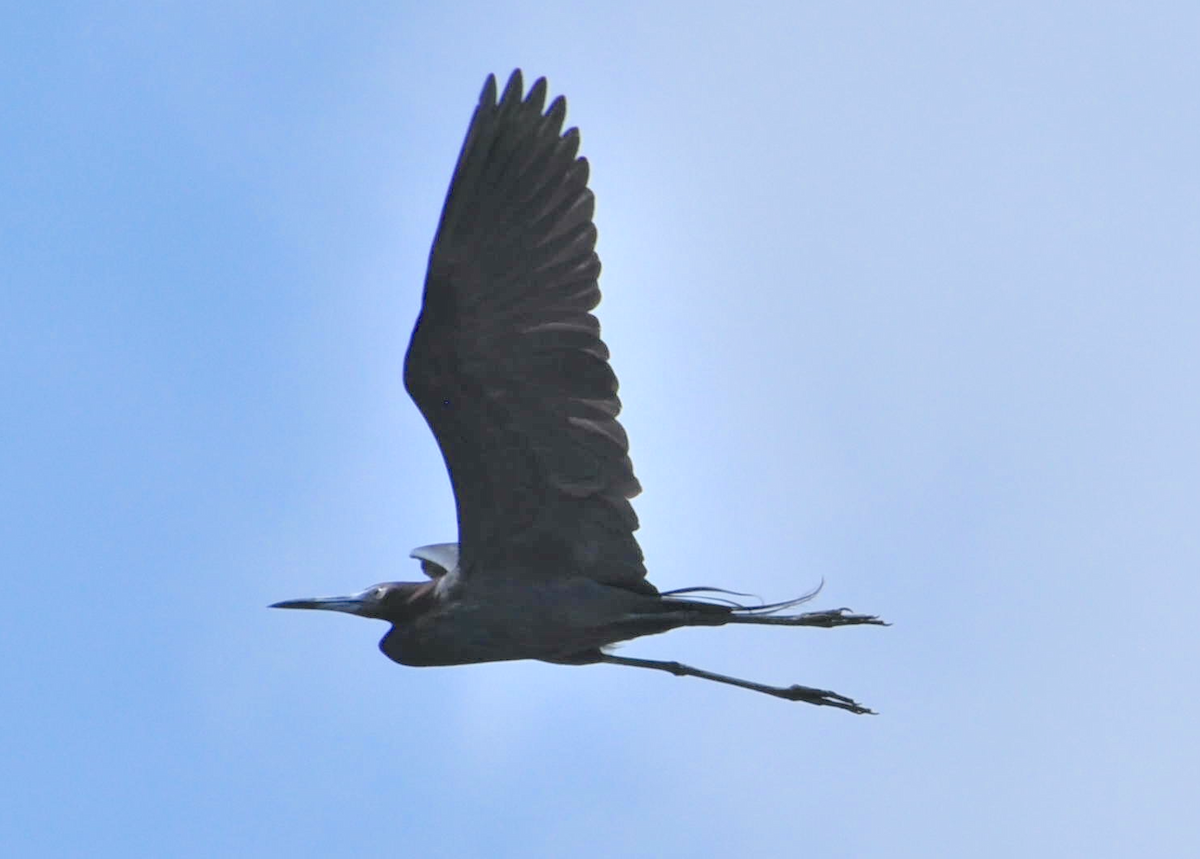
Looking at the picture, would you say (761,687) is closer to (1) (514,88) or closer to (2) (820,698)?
(2) (820,698)

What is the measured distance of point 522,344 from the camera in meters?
11.0

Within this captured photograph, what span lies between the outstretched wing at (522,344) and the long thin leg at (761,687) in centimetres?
113

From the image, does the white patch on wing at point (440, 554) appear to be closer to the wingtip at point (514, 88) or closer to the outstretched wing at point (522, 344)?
the outstretched wing at point (522, 344)

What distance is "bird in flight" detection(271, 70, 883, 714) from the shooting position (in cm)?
1086

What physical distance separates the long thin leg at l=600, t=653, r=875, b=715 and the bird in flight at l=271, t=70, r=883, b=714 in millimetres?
527

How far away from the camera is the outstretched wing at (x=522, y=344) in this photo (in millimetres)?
10828

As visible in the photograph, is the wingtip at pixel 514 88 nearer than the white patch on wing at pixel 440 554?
Yes

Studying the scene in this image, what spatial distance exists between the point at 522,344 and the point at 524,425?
1.49ft

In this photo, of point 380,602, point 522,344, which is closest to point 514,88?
point 522,344

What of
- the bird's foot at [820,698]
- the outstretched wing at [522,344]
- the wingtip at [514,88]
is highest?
the wingtip at [514,88]

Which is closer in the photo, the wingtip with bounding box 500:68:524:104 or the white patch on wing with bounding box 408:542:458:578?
the wingtip with bounding box 500:68:524:104

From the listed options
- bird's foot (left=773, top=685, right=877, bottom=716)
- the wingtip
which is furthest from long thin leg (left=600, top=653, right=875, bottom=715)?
the wingtip

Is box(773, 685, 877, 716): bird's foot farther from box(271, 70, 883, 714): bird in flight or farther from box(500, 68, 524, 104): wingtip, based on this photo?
box(500, 68, 524, 104): wingtip

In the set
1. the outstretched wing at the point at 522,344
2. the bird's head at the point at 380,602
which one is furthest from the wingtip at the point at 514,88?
the bird's head at the point at 380,602
